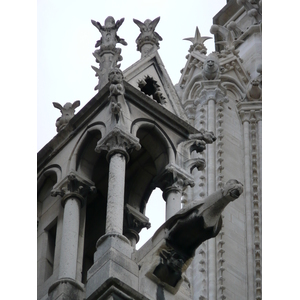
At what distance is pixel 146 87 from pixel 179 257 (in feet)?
10.6

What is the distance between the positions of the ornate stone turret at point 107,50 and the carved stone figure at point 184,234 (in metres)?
2.88

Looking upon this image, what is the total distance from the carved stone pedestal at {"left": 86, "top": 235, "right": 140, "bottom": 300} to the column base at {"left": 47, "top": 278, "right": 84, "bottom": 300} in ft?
1.41

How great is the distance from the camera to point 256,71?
27156mm

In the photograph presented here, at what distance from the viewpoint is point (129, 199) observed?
17938 millimetres

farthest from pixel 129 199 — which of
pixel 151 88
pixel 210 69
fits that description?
pixel 210 69

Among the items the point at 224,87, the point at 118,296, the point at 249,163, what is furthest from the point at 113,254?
the point at 224,87

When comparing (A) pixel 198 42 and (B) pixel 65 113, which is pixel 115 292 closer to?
(B) pixel 65 113

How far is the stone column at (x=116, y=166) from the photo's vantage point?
52.9 feet

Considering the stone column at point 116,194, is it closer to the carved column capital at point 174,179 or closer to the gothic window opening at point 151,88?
the carved column capital at point 174,179

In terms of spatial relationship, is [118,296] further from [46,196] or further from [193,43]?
[193,43]

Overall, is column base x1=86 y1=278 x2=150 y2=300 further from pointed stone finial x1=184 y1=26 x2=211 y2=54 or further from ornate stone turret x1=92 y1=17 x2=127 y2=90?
pointed stone finial x1=184 y1=26 x2=211 y2=54

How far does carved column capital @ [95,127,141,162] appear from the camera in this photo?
16781 millimetres

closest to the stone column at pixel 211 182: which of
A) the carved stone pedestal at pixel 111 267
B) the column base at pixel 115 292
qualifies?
the carved stone pedestal at pixel 111 267

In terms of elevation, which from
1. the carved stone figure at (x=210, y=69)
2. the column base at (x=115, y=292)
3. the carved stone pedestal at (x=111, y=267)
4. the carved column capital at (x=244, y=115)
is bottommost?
the column base at (x=115, y=292)
